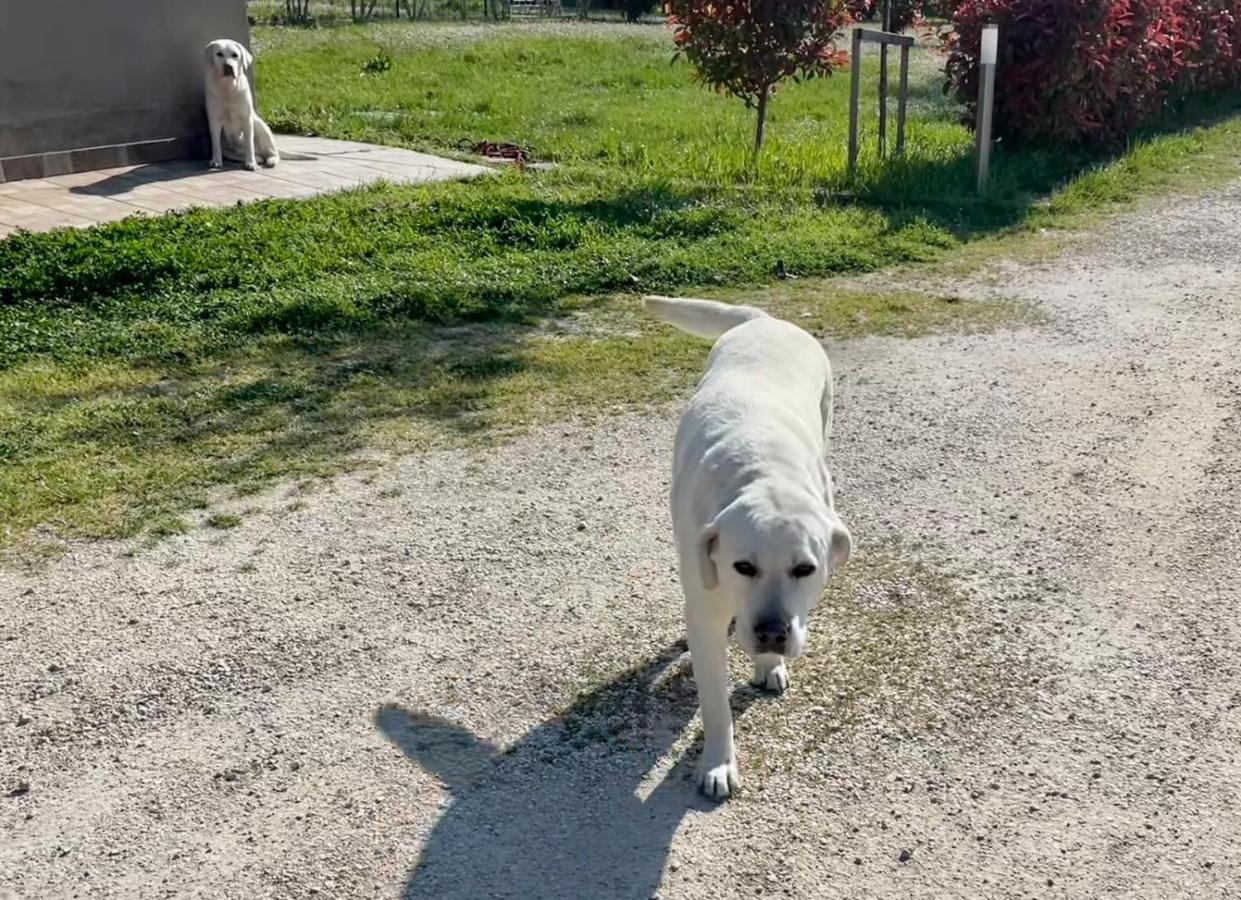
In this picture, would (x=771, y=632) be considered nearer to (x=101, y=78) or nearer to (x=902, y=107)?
(x=902, y=107)

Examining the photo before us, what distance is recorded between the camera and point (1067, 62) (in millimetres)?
11859

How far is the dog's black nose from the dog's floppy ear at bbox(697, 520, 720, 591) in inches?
7.5

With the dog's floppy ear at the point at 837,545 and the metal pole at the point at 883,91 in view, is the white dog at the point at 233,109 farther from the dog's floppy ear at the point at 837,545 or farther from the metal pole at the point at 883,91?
the dog's floppy ear at the point at 837,545

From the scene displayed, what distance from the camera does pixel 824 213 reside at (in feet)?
33.1

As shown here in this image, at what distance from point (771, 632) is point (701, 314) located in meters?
1.96

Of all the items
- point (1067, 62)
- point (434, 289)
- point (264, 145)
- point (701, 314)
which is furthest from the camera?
point (1067, 62)

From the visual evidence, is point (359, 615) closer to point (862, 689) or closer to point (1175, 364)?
point (862, 689)

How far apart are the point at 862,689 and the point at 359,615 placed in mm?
1674

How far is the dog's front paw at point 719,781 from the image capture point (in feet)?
11.4

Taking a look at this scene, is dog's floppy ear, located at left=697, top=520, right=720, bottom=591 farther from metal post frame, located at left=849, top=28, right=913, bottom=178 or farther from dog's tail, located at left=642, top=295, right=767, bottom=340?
metal post frame, located at left=849, top=28, right=913, bottom=178

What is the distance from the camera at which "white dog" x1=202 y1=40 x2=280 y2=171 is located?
36.8 ft

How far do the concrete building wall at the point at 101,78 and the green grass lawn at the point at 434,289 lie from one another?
2.12 metres

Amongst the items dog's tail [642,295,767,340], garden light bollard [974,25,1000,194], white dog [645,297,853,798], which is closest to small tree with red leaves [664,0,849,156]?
garden light bollard [974,25,1000,194]

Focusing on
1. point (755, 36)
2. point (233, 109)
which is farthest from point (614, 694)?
point (755, 36)
